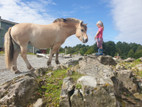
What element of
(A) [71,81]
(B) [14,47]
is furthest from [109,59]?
(B) [14,47]

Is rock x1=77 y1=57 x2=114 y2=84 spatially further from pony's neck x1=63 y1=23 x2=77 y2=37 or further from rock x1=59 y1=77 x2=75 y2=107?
pony's neck x1=63 y1=23 x2=77 y2=37

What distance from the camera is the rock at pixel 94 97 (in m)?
2.67

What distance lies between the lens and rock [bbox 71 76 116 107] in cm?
267

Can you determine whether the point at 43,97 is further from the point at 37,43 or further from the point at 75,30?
the point at 75,30

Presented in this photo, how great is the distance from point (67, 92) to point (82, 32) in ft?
11.5

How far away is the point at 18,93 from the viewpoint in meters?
2.94

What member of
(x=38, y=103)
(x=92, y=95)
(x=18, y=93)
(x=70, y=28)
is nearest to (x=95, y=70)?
(x=92, y=95)

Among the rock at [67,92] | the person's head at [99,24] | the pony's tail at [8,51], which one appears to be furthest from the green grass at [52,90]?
the person's head at [99,24]

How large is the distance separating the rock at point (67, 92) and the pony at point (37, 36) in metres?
2.67

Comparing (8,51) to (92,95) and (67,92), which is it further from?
(92,95)

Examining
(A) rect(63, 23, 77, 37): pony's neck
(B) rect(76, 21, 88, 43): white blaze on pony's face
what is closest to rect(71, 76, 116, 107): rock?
(B) rect(76, 21, 88, 43): white blaze on pony's face

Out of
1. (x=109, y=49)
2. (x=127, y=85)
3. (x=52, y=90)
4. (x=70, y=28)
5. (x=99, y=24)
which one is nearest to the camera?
(x=52, y=90)

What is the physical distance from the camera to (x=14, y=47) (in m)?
5.17

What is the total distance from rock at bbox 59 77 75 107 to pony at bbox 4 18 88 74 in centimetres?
267
